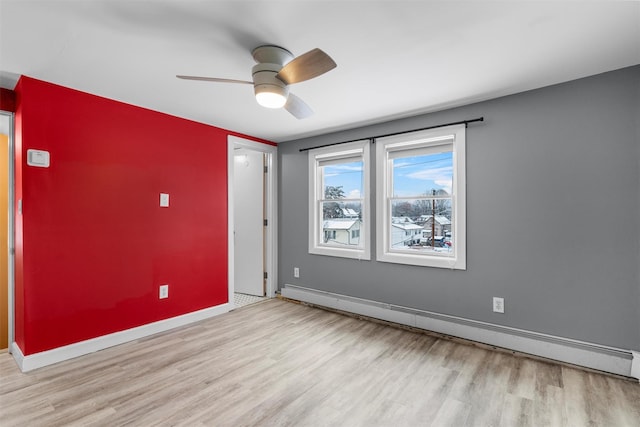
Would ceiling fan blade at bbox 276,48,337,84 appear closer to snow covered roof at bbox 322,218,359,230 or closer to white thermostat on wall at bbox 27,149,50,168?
white thermostat on wall at bbox 27,149,50,168

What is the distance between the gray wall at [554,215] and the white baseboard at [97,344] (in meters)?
2.62

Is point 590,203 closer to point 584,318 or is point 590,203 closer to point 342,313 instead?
point 584,318

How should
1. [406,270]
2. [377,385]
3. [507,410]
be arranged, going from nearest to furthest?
[507,410], [377,385], [406,270]

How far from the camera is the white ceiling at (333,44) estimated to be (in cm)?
164

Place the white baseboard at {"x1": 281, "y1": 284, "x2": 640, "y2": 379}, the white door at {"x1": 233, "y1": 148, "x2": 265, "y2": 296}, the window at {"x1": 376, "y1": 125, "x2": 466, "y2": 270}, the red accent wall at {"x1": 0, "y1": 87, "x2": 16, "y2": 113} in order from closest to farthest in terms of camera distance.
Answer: the white baseboard at {"x1": 281, "y1": 284, "x2": 640, "y2": 379} → the red accent wall at {"x1": 0, "y1": 87, "x2": 16, "y2": 113} → the window at {"x1": 376, "y1": 125, "x2": 466, "y2": 270} → the white door at {"x1": 233, "y1": 148, "x2": 265, "y2": 296}

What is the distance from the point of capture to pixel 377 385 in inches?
88.7

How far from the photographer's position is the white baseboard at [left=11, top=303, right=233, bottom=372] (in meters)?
2.46

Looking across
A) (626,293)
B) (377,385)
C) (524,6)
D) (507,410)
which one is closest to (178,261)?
(377,385)

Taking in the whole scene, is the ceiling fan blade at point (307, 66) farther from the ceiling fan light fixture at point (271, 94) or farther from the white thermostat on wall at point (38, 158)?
the white thermostat on wall at point (38, 158)

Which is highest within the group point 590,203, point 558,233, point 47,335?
point 590,203

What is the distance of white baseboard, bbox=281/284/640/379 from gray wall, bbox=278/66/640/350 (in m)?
0.07

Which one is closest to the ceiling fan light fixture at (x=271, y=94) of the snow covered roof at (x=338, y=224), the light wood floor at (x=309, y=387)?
the light wood floor at (x=309, y=387)

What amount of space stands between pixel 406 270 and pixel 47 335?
3.43 metres

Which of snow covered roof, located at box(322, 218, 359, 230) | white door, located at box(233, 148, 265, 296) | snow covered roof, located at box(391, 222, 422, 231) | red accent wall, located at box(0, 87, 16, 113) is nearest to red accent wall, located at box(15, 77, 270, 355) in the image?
red accent wall, located at box(0, 87, 16, 113)
